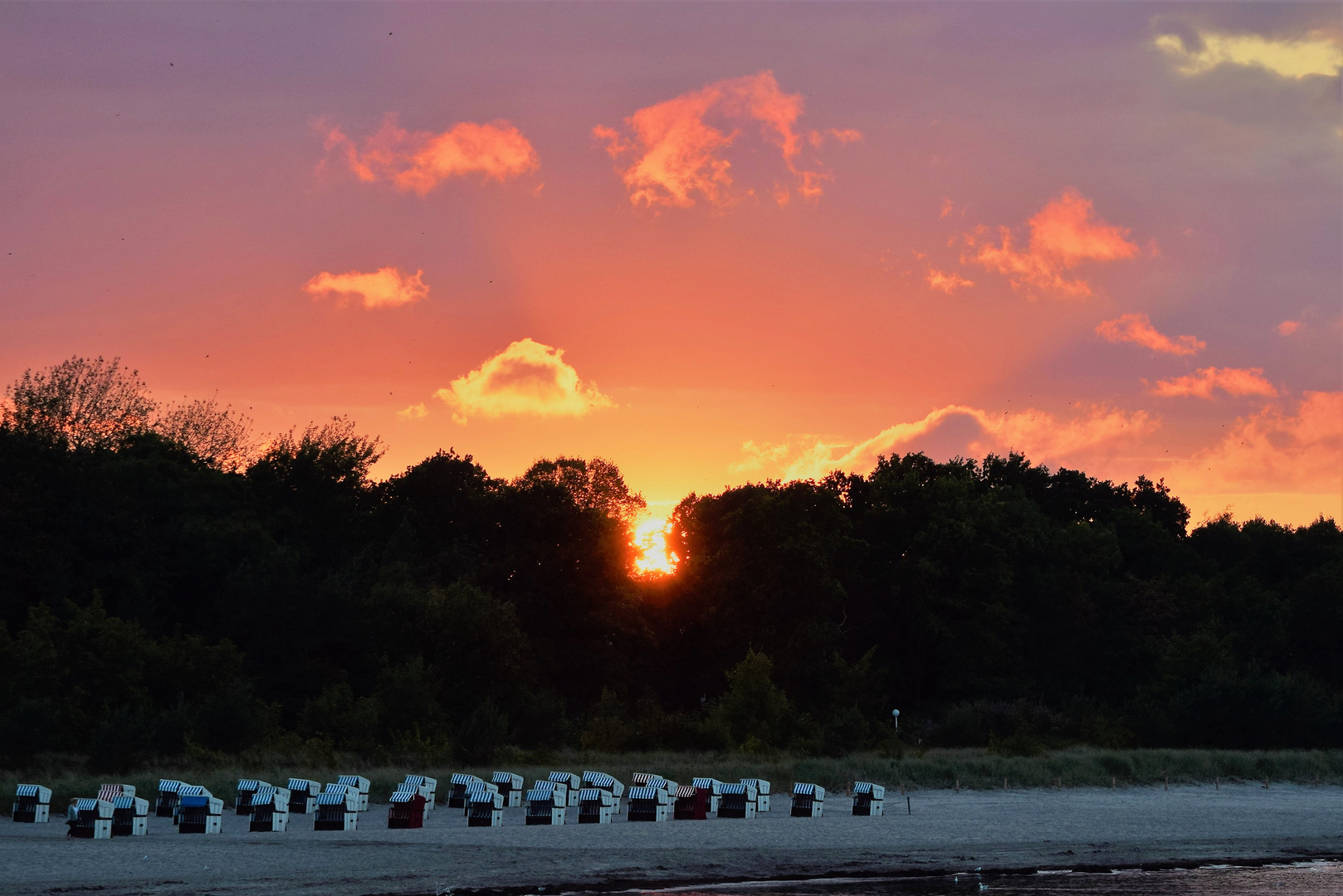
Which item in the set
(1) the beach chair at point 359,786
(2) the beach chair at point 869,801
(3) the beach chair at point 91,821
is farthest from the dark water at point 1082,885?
(3) the beach chair at point 91,821

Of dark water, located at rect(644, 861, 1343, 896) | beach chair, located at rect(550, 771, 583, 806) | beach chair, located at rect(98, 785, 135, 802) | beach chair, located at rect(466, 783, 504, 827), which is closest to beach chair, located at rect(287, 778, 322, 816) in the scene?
beach chair, located at rect(98, 785, 135, 802)

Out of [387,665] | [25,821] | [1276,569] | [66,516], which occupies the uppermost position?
[1276,569]

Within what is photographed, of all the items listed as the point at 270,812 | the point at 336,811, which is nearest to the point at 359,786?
the point at 336,811

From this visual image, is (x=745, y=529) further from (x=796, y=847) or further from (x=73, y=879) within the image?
(x=73, y=879)

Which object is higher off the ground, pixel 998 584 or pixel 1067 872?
pixel 998 584

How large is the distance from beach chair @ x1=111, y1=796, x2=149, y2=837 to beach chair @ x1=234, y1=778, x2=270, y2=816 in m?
3.16

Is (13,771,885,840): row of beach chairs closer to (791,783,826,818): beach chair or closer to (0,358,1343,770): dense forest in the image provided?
(791,783,826,818): beach chair

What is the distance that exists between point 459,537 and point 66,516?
67.3 ft

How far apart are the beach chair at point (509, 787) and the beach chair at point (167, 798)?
7951 millimetres

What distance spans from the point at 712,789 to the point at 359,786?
9.19 m

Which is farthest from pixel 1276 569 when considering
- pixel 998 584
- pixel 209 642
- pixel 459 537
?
pixel 209 642

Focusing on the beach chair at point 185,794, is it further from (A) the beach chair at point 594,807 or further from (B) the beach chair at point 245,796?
(A) the beach chair at point 594,807

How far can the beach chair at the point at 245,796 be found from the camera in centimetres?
3102

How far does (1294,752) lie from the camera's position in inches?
2179
